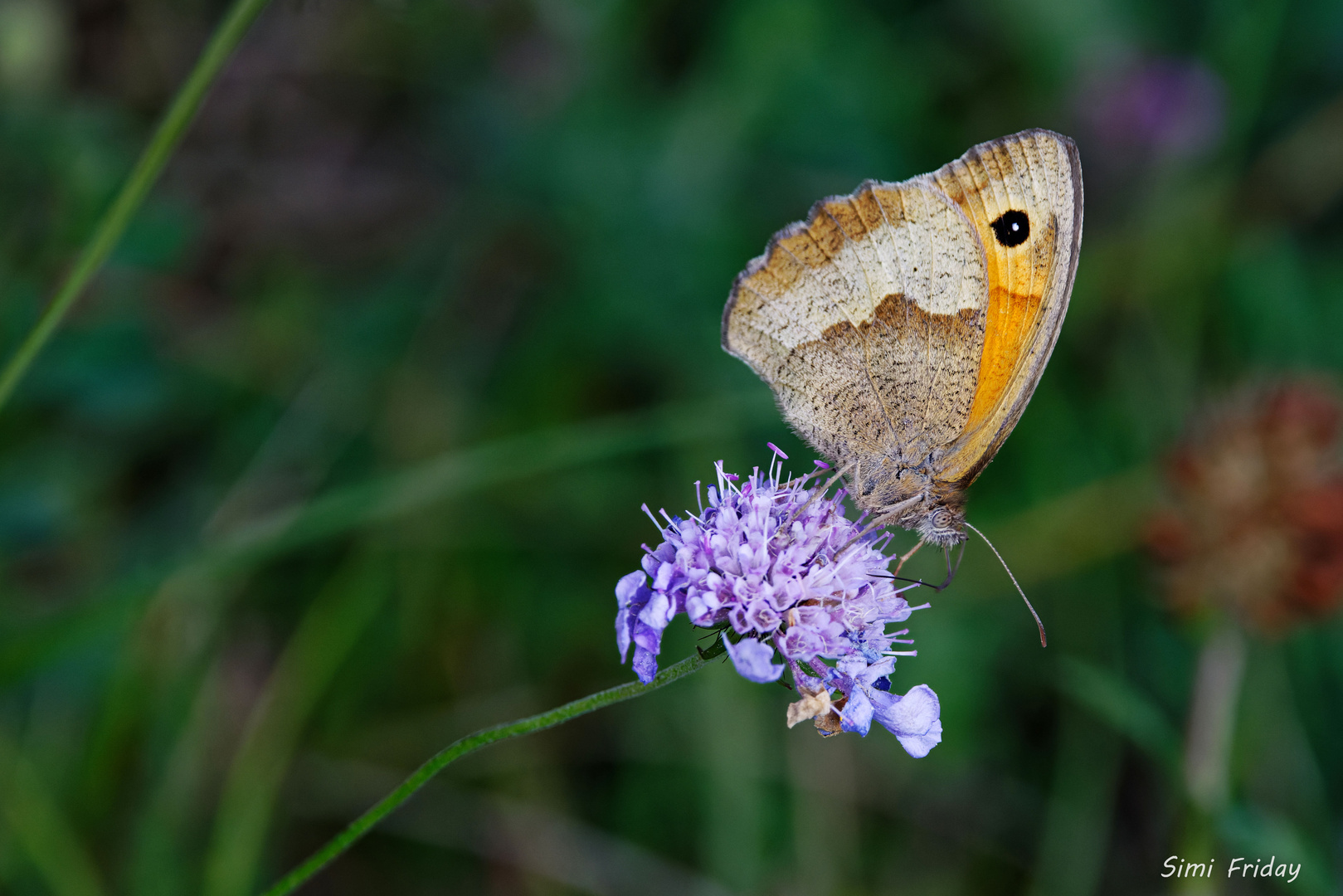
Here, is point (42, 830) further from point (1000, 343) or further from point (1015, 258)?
point (1015, 258)

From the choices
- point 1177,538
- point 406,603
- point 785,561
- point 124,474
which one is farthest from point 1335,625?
point 124,474

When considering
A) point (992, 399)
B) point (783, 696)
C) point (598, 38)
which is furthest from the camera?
point (598, 38)

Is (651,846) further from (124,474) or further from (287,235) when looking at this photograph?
(287,235)

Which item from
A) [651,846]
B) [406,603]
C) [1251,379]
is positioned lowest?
[651,846]

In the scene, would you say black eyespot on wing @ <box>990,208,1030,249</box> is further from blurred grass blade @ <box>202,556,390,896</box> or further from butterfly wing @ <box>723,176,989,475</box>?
blurred grass blade @ <box>202,556,390,896</box>

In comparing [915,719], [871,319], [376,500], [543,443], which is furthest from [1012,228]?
[376,500]

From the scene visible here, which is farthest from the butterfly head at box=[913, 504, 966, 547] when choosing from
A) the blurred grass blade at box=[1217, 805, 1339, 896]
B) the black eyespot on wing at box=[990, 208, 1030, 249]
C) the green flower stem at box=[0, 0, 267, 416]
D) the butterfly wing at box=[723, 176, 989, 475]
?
the green flower stem at box=[0, 0, 267, 416]

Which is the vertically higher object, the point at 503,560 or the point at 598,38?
the point at 598,38
